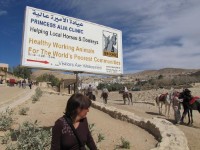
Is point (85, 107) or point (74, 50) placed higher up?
point (74, 50)

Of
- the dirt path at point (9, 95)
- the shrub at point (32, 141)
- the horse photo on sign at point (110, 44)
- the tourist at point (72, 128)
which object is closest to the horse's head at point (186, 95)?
the horse photo on sign at point (110, 44)

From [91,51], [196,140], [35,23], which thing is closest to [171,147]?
[196,140]

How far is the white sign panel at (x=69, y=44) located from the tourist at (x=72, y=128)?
5.30 metres

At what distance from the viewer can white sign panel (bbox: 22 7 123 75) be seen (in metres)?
9.10

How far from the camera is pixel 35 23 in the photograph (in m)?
9.18

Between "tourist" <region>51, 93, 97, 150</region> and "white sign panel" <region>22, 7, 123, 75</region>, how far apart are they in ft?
17.4

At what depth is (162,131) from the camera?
31.2ft

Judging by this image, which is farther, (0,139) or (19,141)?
(0,139)

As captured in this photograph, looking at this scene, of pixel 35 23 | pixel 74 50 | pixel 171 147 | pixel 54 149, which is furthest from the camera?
pixel 74 50

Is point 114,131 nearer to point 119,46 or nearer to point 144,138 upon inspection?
point 144,138

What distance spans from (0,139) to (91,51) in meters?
3.85

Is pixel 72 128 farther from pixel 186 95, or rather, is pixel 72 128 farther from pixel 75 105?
pixel 186 95

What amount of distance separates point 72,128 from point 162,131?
6230mm

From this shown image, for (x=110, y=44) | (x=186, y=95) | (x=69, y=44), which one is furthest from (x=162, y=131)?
(x=186, y=95)
